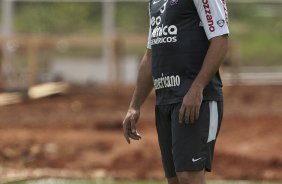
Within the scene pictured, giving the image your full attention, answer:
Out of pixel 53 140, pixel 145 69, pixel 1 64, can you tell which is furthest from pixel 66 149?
pixel 1 64

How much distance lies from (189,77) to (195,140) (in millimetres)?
346

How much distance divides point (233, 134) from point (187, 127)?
25.8 feet

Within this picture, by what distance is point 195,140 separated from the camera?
466 cm

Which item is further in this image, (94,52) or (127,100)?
(94,52)

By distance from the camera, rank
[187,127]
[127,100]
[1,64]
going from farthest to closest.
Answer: [1,64], [127,100], [187,127]

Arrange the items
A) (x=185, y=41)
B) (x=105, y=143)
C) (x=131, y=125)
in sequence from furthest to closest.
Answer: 1. (x=105, y=143)
2. (x=131, y=125)
3. (x=185, y=41)

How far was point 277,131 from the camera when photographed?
1234 centimetres

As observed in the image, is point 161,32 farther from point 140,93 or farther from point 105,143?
point 105,143

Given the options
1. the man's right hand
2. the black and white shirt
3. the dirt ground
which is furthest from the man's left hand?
the dirt ground

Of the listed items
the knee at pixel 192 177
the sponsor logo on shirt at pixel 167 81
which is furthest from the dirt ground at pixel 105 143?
the knee at pixel 192 177

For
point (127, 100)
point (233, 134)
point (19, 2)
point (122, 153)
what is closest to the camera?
point (122, 153)

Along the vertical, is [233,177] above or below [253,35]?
above

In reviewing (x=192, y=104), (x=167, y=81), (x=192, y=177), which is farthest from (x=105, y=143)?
(x=192, y=104)

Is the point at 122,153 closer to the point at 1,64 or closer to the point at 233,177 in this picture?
the point at 233,177
